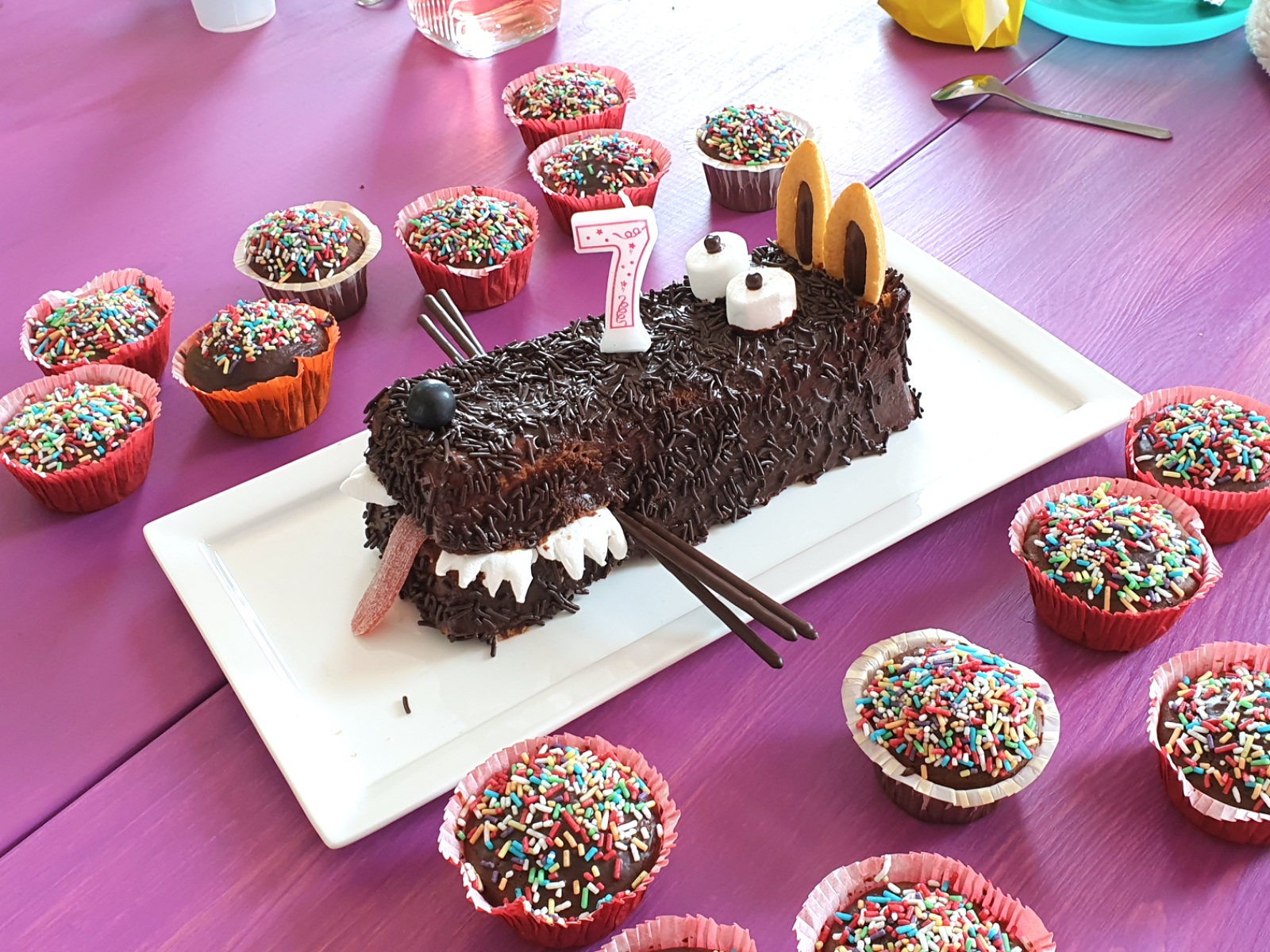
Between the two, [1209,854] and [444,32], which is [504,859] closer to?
[1209,854]

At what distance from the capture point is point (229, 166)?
3338mm

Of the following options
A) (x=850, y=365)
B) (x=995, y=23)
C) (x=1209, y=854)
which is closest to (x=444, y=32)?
(x=995, y=23)

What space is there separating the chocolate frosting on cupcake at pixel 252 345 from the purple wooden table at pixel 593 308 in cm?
17

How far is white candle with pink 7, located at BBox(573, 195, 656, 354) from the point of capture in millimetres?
1947

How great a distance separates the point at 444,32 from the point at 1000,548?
8.32 feet

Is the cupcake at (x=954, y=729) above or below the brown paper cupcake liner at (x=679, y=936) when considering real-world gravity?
above

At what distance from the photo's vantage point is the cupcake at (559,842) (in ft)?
5.15

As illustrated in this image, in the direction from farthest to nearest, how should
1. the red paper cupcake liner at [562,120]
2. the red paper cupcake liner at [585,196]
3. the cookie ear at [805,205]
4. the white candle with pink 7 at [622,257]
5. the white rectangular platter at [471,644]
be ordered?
1. the red paper cupcake liner at [562,120]
2. the red paper cupcake liner at [585,196]
3. the cookie ear at [805,205]
4. the white candle with pink 7 at [622,257]
5. the white rectangular platter at [471,644]

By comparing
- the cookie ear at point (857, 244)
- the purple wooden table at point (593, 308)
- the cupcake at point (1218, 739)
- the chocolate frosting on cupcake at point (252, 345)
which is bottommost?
the purple wooden table at point (593, 308)

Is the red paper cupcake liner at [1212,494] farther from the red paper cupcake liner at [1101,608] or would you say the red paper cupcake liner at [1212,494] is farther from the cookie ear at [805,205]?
the cookie ear at [805,205]

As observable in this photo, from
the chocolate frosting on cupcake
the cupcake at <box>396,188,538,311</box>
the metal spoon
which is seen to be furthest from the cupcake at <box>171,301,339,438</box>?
the metal spoon

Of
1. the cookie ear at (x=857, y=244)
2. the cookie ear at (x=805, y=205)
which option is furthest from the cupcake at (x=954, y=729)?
the cookie ear at (x=805, y=205)

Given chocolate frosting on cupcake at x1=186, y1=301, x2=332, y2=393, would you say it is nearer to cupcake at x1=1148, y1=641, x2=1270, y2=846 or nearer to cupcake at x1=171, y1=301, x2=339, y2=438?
cupcake at x1=171, y1=301, x2=339, y2=438

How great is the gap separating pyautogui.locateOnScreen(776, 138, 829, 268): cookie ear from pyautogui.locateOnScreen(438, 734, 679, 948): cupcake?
1.06m
